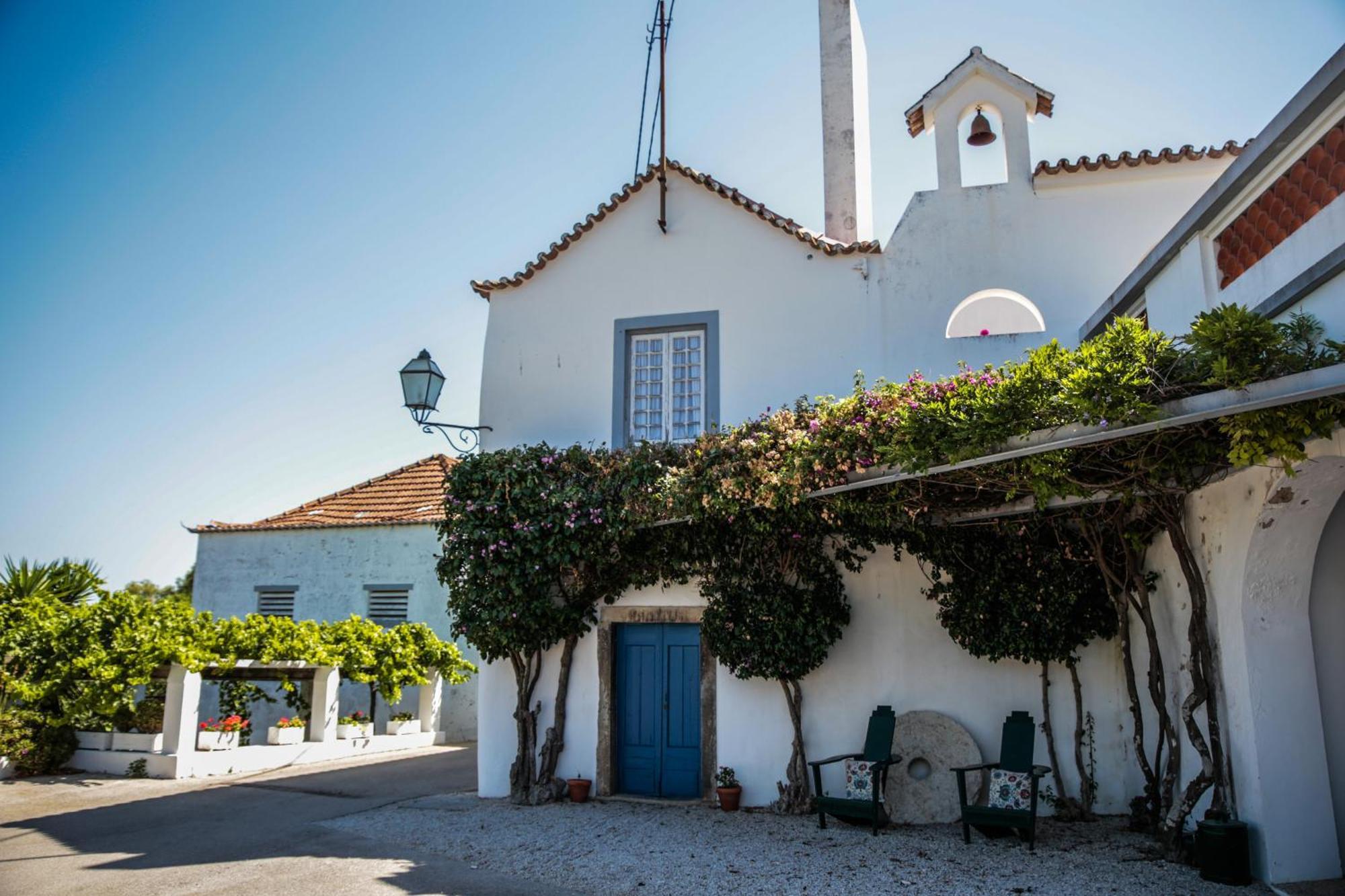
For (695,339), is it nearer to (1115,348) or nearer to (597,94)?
(597,94)

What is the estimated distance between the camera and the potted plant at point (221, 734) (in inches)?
521

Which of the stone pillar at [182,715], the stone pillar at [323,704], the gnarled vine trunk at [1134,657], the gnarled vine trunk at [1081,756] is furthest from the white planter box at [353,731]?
the gnarled vine trunk at [1134,657]

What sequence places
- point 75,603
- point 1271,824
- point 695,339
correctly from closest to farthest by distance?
1. point 1271,824
2. point 695,339
3. point 75,603

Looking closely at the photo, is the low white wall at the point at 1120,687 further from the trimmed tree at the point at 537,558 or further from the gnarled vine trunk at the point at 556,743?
the trimmed tree at the point at 537,558

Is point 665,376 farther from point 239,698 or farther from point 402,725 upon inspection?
point 239,698

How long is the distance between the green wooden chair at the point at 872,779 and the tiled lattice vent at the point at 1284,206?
495 centimetres

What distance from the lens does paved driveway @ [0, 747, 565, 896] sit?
24.0 feet

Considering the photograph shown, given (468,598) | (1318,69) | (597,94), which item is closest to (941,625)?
(468,598)

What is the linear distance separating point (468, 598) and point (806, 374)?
456 cm

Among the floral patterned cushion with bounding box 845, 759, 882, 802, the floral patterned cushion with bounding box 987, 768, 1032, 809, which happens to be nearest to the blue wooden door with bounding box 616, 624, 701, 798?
the floral patterned cushion with bounding box 845, 759, 882, 802

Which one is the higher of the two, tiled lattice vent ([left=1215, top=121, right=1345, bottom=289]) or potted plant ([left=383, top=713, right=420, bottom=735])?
tiled lattice vent ([left=1215, top=121, right=1345, bottom=289])

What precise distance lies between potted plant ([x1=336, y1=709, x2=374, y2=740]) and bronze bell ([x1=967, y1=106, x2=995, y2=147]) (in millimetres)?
12367

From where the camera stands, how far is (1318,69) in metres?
5.35

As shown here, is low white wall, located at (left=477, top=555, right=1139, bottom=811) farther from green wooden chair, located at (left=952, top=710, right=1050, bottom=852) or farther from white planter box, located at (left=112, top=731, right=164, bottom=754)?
white planter box, located at (left=112, top=731, right=164, bottom=754)
